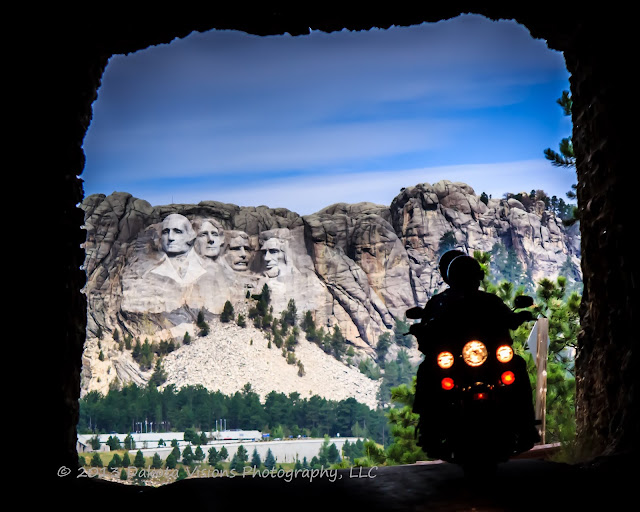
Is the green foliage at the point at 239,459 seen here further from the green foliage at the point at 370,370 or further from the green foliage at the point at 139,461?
the green foliage at the point at 370,370

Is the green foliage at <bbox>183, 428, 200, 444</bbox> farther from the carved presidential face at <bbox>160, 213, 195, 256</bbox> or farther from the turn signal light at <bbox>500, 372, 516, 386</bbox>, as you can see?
the turn signal light at <bbox>500, 372, 516, 386</bbox>

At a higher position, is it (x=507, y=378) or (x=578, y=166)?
(x=578, y=166)

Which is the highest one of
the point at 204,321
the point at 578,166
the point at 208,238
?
the point at 208,238

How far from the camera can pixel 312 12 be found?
19.5 ft

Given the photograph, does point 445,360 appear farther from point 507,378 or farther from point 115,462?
point 115,462

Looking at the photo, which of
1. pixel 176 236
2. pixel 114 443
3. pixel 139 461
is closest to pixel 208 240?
pixel 176 236

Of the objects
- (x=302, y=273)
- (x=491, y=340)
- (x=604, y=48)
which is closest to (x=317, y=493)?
(x=491, y=340)

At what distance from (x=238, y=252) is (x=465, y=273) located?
88.6 meters

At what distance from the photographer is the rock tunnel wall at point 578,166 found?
498 cm

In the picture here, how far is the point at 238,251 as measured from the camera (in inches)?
3639

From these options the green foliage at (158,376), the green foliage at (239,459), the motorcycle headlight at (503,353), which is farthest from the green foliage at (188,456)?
the motorcycle headlight at (503,353)

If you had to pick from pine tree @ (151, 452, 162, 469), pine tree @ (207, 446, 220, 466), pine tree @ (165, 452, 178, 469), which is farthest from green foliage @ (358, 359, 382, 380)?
pine tree @ (151, 452, 162, 469)

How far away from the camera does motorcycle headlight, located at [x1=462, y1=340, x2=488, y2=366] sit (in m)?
4.13

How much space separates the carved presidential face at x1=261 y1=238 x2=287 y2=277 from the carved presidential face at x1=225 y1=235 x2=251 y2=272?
242 cm
